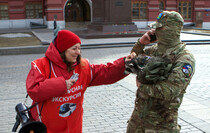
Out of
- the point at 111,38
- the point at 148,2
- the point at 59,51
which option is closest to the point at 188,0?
the point at 148,2

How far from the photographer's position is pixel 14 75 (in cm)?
878

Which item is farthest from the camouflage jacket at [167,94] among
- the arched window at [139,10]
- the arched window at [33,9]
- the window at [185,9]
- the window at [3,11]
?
the window at [185,9]

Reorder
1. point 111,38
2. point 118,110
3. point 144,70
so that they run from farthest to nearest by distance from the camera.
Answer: point 111,38
point 118,110
point 144,70

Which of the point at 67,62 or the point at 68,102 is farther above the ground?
the point at 67,62

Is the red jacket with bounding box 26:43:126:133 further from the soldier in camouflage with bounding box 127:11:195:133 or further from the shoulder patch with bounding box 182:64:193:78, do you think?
the shoulder patch with bounding box 182:64:193:78

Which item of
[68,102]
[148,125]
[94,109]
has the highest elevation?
[68,102]

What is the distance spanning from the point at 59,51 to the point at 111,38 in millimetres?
17109

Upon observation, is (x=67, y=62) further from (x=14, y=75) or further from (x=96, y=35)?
(x=96, y=35)

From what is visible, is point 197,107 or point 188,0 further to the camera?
point 188,0

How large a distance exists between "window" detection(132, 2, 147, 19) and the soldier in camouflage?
3263 centimetres

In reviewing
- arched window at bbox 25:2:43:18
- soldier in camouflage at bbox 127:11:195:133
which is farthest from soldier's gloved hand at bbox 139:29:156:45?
arched window at bbox 25:2:43:18

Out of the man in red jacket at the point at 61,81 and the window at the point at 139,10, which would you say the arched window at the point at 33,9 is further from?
the man in red jacket at the point at 61,81

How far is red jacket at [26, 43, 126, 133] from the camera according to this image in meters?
2.27

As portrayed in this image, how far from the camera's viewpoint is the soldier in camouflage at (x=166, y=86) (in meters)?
2.08
